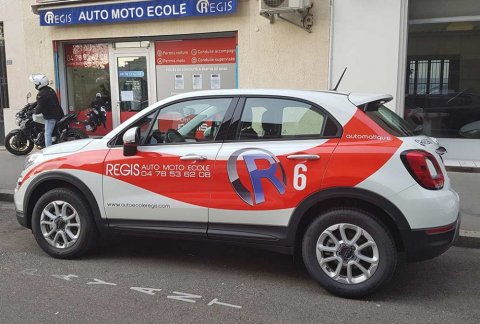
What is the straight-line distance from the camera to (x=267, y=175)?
4.02 metres

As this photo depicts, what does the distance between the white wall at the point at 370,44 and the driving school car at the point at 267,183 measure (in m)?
4.89

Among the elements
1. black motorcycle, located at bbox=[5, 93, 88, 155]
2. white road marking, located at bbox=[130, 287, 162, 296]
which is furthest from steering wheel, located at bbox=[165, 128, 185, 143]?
black motorcycle, located at bbox=[5, 93, 88, 155]

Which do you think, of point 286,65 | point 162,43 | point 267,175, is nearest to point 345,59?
point 286,65

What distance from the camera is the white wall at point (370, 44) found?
868cm

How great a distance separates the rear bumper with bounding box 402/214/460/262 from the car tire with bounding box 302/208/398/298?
12cm

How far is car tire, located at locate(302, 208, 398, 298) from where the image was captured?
3773 mm

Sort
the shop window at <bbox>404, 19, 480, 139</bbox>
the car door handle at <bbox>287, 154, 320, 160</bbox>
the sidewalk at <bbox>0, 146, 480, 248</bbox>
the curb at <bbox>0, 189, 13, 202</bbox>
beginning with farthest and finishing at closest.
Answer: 1. the shop window at <bbox>404, 19, 480, 139</bbox>
2. the curb at <bbox>0, 189, 13, 202</bbox>
3. the sidewalk at <bbox>0, 146, 480, 248</bbox>
4. the car door handle at <bbox>287, 154, 320, 160</bbox>

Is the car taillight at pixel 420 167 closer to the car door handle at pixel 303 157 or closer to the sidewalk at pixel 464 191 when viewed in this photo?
the car door handle at pixel 303 157

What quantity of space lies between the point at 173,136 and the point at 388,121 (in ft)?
6.20

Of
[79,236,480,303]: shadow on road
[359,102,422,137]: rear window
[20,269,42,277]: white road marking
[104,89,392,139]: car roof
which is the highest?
[104,89,392,139]: car roof

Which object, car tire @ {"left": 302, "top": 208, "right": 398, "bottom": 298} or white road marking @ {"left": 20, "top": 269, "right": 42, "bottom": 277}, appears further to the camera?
white road marking @ {"left": 20, "top": 269, "right": 42, "bottom": 277}

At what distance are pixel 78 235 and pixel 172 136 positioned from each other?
134cm

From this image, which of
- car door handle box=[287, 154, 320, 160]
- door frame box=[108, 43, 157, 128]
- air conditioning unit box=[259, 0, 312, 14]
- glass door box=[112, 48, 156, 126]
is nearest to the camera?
car door handle box=[287, 154, 320, 160]

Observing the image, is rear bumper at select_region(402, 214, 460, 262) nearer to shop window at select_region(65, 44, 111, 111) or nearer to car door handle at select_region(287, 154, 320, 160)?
car door handle at select_region(287, 154, 320, 160)
